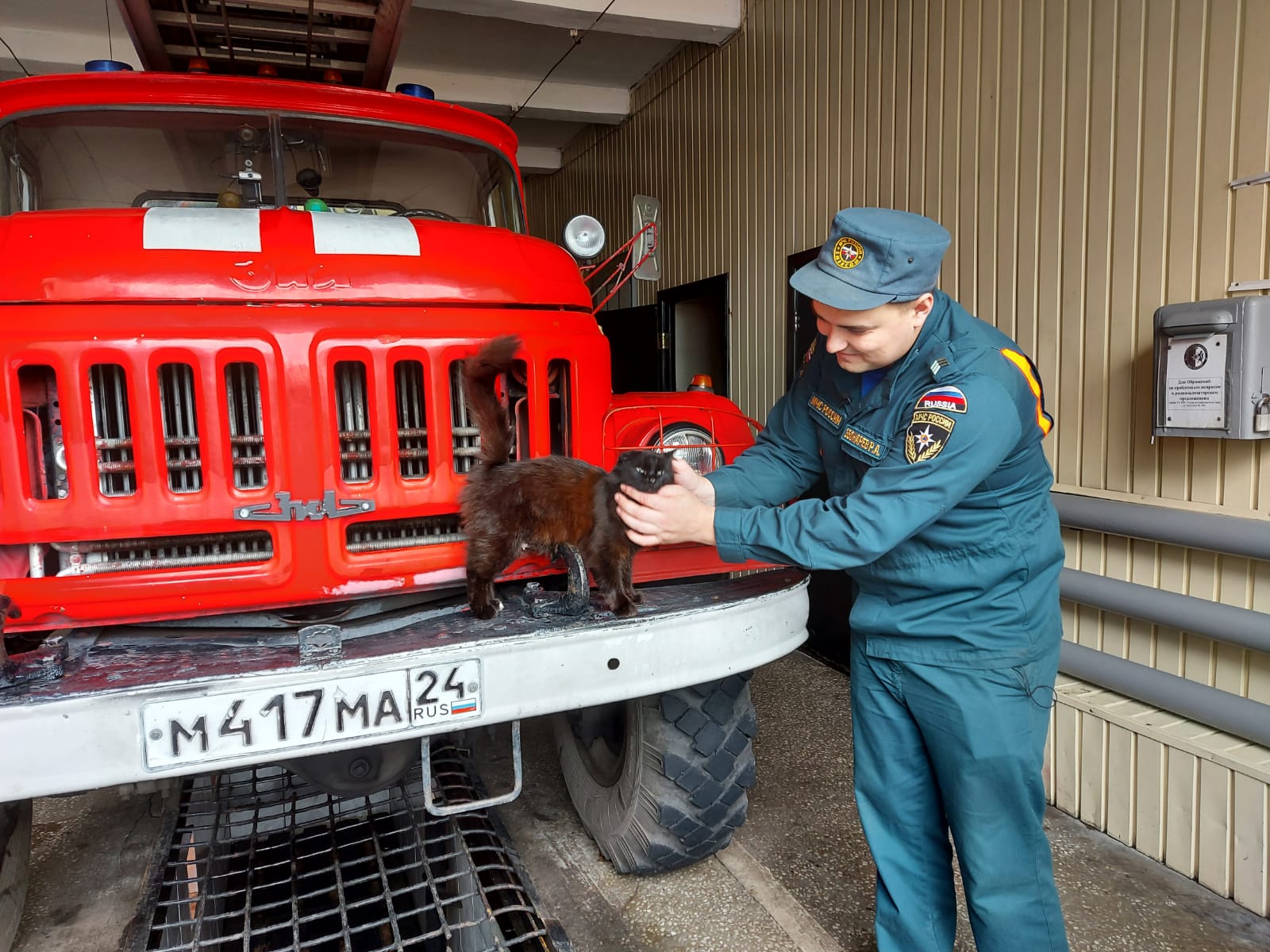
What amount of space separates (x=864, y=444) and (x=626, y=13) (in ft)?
15.3

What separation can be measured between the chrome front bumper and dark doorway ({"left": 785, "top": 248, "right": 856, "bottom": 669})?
2.39 m

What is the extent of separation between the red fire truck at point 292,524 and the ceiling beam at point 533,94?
5.99 metres

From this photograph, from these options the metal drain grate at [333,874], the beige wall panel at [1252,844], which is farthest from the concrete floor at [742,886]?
the metal drain grate at [333,874]

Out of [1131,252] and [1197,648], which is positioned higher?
[1131,252]

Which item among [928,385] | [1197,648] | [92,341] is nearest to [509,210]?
[92,341]

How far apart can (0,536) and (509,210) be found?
82.0 inches

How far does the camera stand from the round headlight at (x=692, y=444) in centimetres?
249

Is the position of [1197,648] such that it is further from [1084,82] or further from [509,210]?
[509,210]

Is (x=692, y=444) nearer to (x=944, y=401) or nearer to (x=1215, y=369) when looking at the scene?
(x=944, y=401)

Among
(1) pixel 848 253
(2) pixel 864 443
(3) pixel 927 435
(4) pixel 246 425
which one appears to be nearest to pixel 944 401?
(3) pixel 927 435

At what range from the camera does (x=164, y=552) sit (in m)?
1.94

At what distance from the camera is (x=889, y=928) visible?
2041mm

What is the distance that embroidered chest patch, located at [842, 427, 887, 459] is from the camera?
1908 mm

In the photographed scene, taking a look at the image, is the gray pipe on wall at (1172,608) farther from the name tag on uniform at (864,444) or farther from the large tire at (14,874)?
the large tire at (14,874)
